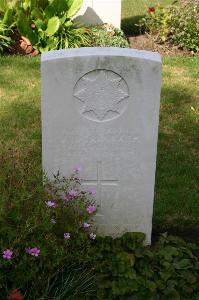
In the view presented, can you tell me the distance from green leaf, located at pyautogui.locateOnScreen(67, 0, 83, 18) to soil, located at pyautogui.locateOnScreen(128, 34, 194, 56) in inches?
43.2

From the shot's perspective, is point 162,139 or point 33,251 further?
point 162,139

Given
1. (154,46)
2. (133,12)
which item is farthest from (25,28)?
(133,12)

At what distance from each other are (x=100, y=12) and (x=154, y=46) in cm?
102

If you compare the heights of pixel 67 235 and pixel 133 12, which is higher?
pixel 133 12

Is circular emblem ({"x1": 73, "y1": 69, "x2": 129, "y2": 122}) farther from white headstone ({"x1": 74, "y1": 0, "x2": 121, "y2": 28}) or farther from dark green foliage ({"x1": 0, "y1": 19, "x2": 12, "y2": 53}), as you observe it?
white headstone ({"x1": 74, "y1": 0, "x2": 121, "y2": 28})

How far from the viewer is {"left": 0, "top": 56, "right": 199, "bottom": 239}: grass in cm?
452

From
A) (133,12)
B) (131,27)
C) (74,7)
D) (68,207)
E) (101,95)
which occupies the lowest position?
(68,207)

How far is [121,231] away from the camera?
13.9 feet

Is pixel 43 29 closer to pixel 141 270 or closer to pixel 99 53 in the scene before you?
pixel 99 53

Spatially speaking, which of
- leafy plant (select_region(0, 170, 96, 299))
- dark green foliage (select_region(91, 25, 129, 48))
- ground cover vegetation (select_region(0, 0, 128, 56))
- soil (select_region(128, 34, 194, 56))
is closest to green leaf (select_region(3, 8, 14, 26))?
ground cover vegetation (select_region(0, 0, 128, 56))

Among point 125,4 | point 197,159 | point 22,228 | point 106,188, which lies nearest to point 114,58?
point 106,188

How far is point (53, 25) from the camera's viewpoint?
8578 millimetres

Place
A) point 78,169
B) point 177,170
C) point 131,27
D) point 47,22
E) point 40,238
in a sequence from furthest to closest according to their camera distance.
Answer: point 131,27 → point 47,22 → point 177,170 → point 78,169 → point 40,238

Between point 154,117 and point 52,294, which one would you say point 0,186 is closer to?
point 52,294
